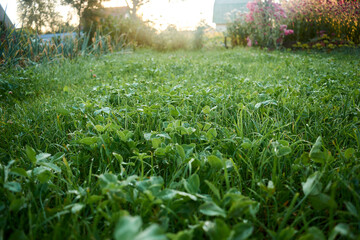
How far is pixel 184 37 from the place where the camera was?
10.5 m

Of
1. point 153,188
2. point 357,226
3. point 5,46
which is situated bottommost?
point 357,226

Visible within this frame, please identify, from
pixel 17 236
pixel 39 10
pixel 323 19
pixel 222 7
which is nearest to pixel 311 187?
pixel 17 236

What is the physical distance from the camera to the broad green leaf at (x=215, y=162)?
3.12 ft

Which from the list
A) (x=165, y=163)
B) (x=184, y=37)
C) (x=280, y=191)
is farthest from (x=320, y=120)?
(x=184, y=37)

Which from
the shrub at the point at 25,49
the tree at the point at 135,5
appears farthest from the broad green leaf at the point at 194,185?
the tree at the point at 135,5

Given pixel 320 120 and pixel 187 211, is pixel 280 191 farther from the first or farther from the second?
pixel 320 120

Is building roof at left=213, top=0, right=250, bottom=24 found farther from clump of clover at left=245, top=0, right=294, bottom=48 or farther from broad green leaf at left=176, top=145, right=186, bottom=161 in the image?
broad green leaf at left=176, top=145, right=186, bottom=161

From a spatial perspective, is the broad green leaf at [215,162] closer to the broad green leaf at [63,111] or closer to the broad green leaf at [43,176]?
the broad green leaf at [43,176]

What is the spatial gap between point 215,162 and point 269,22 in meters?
8.68

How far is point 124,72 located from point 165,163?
3206 millimetres

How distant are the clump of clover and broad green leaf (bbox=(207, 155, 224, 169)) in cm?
806

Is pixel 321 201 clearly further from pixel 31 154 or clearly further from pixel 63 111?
pixel 63 111

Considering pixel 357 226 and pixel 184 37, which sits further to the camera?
pixel 184 37

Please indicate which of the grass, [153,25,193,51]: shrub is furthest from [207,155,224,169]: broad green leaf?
[153,25,193,51]: shrub
